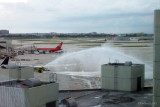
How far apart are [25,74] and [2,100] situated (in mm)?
12055

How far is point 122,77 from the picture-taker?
93.0 feet

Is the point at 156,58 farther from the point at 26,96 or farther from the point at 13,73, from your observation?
the point at 13,73

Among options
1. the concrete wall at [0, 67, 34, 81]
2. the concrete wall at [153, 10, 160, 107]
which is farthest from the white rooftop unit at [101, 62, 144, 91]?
the concrete wall at [153, 10, 160, 107]

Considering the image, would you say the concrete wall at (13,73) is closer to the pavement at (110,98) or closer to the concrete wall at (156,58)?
the pavement at (110,98)

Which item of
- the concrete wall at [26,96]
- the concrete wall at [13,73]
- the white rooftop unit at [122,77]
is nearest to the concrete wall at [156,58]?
the concrete wall at [26,96]

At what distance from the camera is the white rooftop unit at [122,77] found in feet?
92.3

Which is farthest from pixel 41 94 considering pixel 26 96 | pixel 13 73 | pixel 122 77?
pixel 122 77

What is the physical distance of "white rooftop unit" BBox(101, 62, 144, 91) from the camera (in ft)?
92.3

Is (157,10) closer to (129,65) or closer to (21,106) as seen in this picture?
(21,106)

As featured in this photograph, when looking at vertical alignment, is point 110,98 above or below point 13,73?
below

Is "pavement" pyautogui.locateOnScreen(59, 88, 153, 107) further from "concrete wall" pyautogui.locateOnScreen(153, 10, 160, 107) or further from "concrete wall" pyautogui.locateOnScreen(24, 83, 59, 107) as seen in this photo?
"concrete wall" pyautogui.locateOnScreen(24, 83, 59, 107)

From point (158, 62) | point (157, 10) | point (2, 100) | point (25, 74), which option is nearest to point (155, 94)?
point (158, 62)

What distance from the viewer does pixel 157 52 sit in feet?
57.2

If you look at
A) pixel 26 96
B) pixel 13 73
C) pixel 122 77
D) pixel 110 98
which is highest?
pixel 26 96
